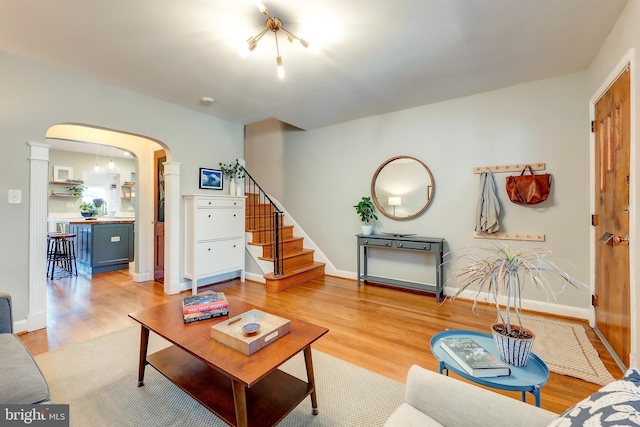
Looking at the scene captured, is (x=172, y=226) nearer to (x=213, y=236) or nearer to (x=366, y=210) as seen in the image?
(x=213, y=236)

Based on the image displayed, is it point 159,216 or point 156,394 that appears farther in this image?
point 159,216

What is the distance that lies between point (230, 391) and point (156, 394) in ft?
1.99

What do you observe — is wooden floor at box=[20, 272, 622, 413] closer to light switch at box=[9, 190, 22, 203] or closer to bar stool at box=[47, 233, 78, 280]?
bar stool at box=[47, 233, 78, 280]

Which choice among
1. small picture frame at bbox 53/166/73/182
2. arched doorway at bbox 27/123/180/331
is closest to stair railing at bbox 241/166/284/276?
arched doorway at bbox 27/123/180/331

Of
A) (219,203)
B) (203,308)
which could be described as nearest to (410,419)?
(203,308)

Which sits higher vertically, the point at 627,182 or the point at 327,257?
the point at 627,182

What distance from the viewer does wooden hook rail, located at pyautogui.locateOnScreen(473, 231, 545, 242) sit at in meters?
2.99

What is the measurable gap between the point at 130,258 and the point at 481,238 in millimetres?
5811

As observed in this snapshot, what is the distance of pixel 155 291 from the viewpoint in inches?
150

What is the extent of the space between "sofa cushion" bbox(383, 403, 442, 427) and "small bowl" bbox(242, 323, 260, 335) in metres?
0.75

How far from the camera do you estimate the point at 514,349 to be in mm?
1172

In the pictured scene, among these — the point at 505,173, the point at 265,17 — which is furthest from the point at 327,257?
the point at 265,17

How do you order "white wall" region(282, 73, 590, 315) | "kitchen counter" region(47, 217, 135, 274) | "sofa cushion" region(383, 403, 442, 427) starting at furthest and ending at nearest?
"kitchen counter" region(47, 217, 135, 274)
"white wall" region(282, 73, 590, 315)
"sofa cushion" region(383, 403, 442, 427)

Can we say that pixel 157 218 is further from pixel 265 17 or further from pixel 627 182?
pixel 627 182
